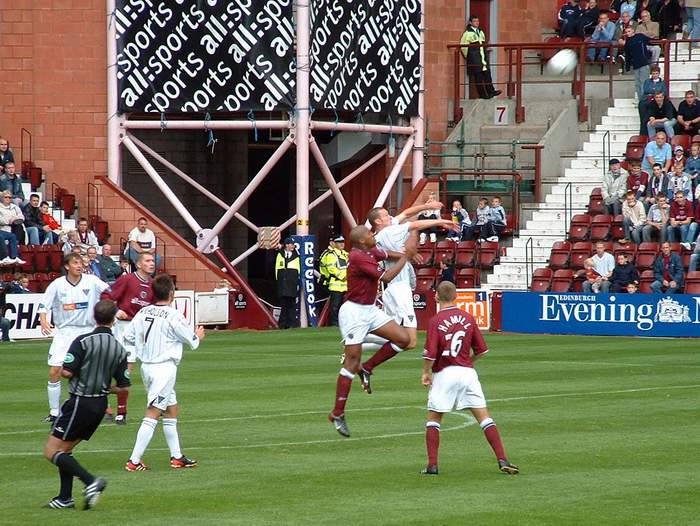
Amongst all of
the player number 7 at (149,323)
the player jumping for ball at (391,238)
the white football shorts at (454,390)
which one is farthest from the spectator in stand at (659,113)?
the player number 7 at (149,323)

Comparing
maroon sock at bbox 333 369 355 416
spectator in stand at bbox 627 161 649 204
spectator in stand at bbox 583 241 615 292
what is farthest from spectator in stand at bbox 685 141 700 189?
maroon sock at bbox 333 369 355 416

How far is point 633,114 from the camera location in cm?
4069

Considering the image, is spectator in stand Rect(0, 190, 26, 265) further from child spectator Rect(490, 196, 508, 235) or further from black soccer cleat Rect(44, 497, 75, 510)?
black soccer cleat Rect(44, 497, 75, 510)

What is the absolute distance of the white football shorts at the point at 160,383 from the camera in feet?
44.3

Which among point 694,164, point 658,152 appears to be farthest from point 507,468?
point 658,152

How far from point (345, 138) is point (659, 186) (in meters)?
9.01

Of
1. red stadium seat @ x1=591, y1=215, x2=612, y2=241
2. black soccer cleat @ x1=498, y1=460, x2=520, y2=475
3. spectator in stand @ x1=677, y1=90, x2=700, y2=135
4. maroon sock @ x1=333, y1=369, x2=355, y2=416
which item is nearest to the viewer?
black soccer cleat @ x1=498, y1=460, x2=520, y2=475

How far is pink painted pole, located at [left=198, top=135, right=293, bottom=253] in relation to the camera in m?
35.9

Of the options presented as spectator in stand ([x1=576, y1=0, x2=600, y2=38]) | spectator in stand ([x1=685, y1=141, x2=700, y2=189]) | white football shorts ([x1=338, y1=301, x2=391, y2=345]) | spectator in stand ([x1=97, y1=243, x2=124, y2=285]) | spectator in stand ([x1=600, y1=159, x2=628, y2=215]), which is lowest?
spectator in stand ([x1=97, y1=243, x2=124, y2=285])

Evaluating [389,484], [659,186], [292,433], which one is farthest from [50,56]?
[389,484]

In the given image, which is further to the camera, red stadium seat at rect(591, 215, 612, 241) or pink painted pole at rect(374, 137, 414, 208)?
pink painted pole at rect(374, 137, 414, 208)

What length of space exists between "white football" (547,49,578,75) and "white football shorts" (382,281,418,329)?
21.6 metres

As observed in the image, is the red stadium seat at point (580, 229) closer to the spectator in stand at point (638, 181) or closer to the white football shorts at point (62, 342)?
the spectator in stand at point (638, 181)

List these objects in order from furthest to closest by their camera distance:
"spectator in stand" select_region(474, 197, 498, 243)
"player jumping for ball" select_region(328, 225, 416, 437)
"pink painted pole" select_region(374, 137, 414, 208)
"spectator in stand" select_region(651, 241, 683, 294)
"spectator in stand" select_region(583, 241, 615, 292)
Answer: "pink painted pole" select_region(374, 137, 414, 208) → "spectator in stand" select_region(474, 197, 498, 243) → "spectator in stand" select_region(583, 241, 615, 292) → "spectator in stand" select_region(651, 241, 683, 294) → "player jumping for ball" select_region(328, 225, 416, 437)
